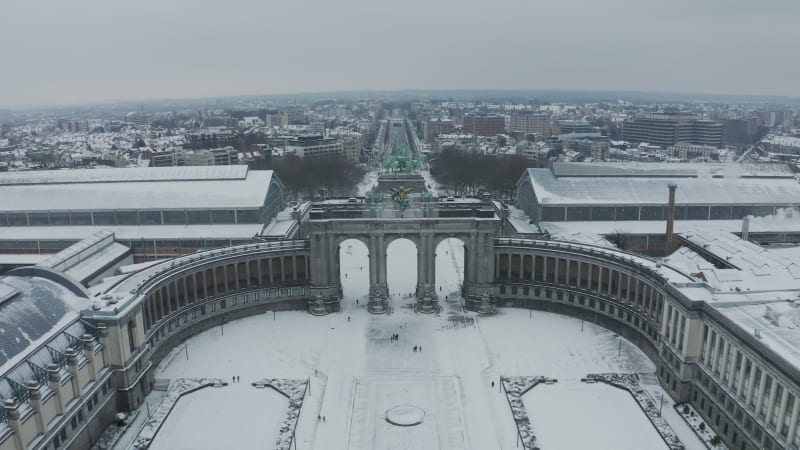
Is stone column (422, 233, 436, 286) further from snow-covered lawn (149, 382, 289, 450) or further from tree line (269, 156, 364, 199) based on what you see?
tree line (269, 156, 364, 199)

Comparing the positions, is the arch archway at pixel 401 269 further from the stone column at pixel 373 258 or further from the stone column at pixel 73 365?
the stone column at pixel 73 365

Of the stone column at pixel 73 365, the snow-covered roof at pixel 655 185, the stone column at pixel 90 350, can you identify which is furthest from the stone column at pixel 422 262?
the stone column at pixel 73 365

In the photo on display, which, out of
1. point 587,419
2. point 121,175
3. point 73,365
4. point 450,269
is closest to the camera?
point 73,365

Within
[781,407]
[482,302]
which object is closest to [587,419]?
[781,407]

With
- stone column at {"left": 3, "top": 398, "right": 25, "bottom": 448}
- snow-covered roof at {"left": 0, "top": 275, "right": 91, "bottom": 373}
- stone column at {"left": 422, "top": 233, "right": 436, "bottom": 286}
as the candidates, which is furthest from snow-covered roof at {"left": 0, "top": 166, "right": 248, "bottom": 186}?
stone column at {"left": 3, "top": 398, "right": 25, "bottom": 448}

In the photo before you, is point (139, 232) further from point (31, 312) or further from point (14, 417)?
point (14, 417)

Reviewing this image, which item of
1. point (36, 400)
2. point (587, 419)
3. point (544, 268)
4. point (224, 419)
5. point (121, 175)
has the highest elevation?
point (121, 175)

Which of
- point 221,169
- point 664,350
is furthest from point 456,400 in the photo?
point 221,169

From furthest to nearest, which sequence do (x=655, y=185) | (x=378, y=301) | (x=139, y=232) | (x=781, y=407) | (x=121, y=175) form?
(x=121, y=175) → (x=655, y=185) → (x=139, y=232) → (x=378, y=301) → (x=781, y=407)
